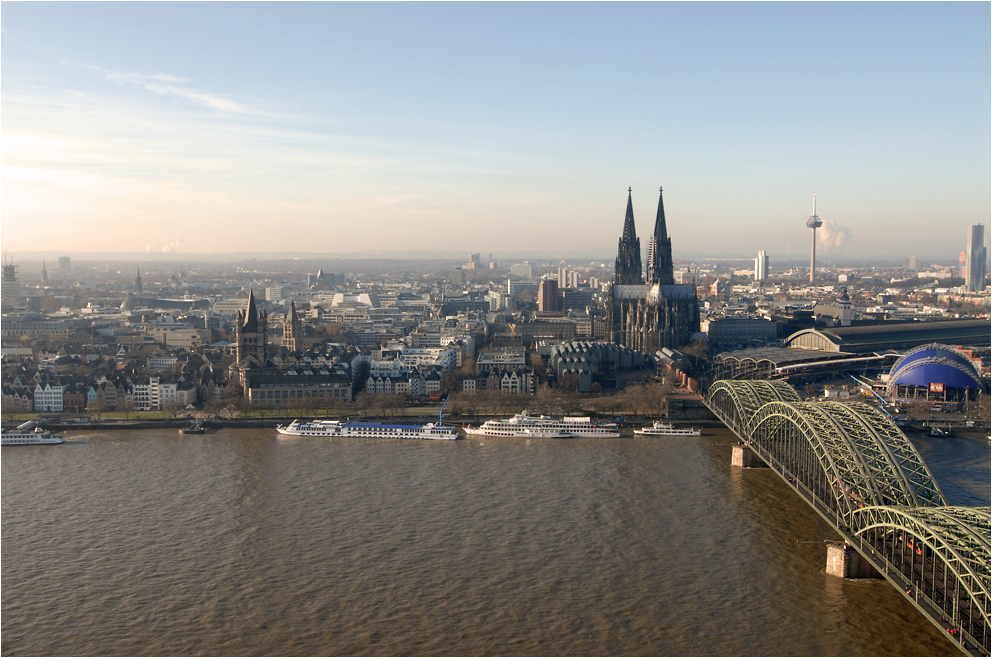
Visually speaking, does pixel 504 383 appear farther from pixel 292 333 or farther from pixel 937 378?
pixel 937 378

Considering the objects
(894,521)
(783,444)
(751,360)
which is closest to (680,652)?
(894,521)

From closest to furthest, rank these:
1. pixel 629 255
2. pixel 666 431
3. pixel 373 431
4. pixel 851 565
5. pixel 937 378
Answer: pixel 851 565 → pixel 373 431 → pixel 666 431 → pixel 937 378 → pixel 629 255

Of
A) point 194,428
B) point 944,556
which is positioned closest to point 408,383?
point 194,428

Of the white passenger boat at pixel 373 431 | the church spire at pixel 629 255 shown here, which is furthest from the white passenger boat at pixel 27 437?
the church spire at pixel 629 255

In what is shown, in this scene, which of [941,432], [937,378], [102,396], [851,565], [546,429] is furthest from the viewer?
[937,378]

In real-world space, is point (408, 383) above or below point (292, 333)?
below

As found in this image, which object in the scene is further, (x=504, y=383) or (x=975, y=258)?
(x=975, y=258)

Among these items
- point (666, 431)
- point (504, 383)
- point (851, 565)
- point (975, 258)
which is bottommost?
point (666, 431)

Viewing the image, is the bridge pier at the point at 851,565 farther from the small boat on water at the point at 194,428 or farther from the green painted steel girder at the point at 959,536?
the small boat on water at the point at 194,428

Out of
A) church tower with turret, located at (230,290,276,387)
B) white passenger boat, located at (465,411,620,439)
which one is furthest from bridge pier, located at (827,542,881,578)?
church tower with turret, located at (230,290,276,387)
